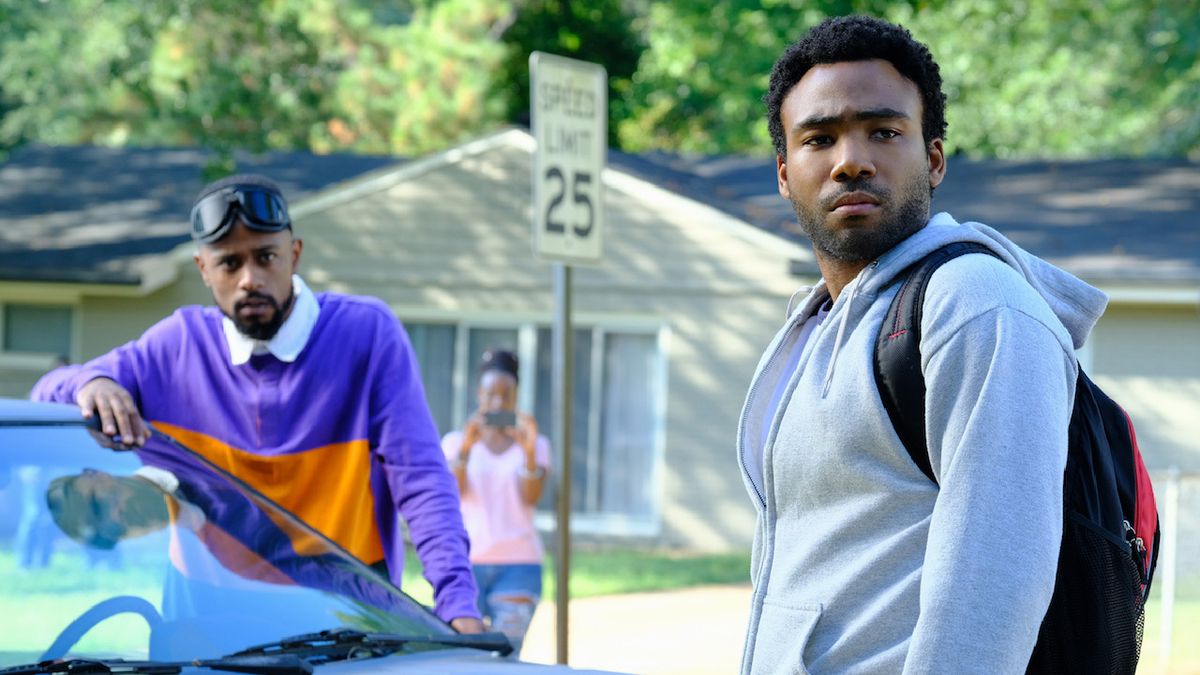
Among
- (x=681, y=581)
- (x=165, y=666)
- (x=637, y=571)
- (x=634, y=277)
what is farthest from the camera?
(x=634, y=277)

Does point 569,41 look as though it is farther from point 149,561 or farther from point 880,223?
point 880,223

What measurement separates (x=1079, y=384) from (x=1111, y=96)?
2366 centimetres

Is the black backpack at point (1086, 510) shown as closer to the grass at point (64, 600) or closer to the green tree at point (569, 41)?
the grass at point (64, 600)

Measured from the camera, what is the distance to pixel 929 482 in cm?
216

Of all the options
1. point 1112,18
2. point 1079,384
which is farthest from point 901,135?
point 1112,18

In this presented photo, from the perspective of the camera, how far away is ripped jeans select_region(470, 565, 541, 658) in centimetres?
825

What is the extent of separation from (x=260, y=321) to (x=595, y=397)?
12.9 meters

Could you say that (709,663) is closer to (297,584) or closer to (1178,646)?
(1178,646)

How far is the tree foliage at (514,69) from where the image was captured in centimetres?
1752

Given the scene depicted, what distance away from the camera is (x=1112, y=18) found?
72.2ft

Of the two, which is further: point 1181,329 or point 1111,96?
point 1111,96

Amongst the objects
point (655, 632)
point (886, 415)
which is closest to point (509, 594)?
point (655, 632)

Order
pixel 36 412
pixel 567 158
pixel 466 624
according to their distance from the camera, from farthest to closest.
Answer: pixel 567 158
pixel 466 624
pixel 36 412

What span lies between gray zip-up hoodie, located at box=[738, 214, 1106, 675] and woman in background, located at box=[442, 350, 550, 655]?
5668mm
